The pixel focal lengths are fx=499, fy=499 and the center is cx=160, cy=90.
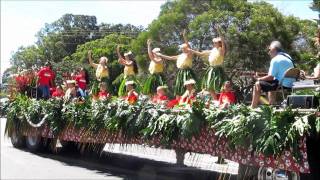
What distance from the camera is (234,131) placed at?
266 inches

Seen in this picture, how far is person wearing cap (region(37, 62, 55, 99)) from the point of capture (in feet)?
49.7

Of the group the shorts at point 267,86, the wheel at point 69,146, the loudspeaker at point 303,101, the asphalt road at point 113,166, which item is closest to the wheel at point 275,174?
the asphalt road at point 113,166

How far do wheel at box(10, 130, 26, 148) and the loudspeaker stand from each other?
30.0ft

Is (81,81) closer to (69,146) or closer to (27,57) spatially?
(69,146)

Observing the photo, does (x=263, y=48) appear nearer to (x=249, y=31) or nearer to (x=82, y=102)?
(x=249, y=31)

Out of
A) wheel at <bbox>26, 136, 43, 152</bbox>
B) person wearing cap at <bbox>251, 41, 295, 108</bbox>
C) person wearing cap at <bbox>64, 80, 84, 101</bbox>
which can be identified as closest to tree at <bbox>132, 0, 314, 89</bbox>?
person wearing cap at <bbox>64, 80, 84, 101</bbox>

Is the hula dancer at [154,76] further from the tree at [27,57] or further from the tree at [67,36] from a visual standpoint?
the tree at [67,36]

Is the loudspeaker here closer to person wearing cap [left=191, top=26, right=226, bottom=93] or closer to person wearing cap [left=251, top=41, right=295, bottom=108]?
person wearing cap [left=251, top=41, right=295, bottom=108]

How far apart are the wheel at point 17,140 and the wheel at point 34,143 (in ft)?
1.05

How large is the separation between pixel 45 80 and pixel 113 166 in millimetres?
5112

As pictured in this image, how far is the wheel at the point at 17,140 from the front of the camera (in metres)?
13.9

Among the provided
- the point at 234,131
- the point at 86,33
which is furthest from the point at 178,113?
the point at 86,33

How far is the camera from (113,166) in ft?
37.1

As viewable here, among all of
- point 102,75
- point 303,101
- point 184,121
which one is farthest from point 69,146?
point 303,101
